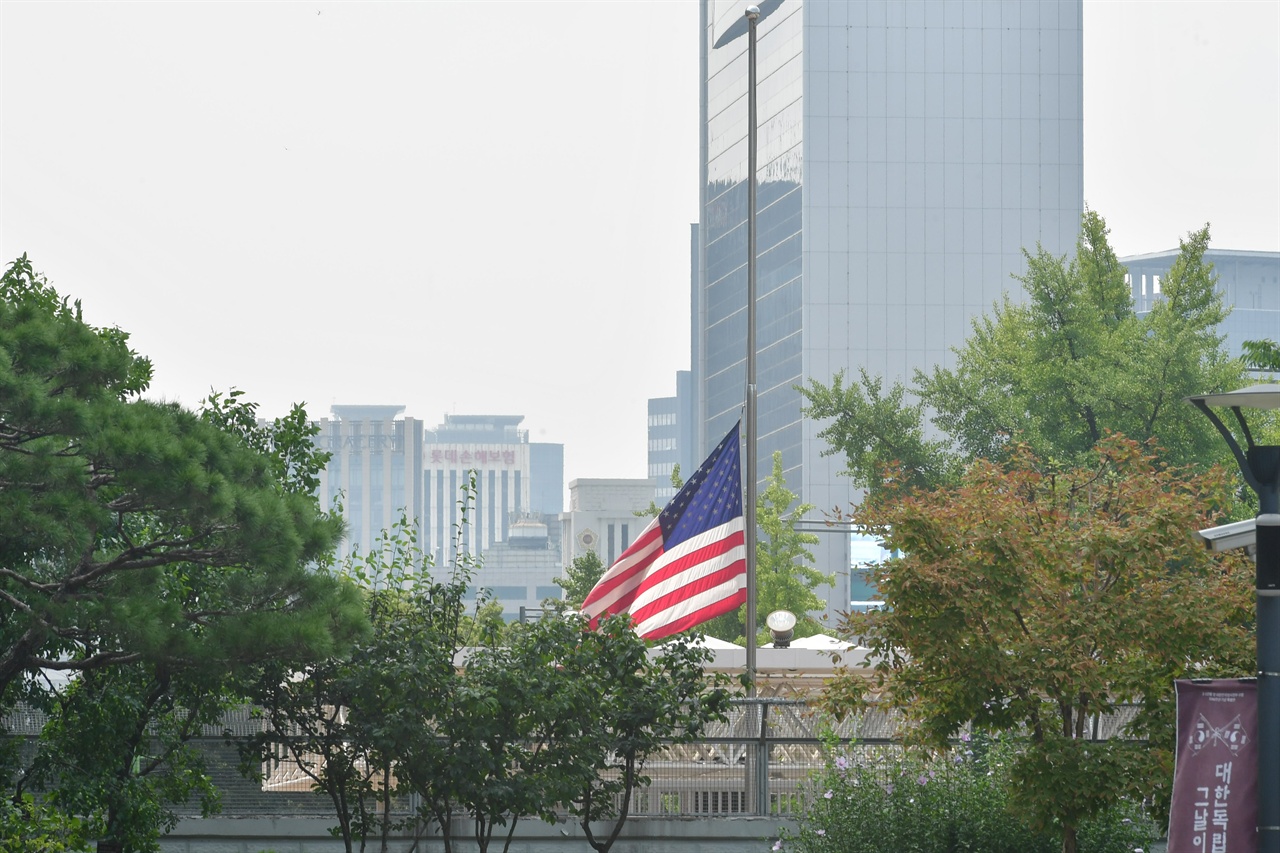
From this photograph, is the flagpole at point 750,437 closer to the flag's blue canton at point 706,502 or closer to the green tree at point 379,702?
the flag's blue canton at point 706,502

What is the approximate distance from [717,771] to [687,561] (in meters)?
2.34

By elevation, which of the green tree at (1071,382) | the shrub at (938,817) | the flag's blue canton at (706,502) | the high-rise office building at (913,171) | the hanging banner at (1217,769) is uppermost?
the high-rise office building at (913,171)

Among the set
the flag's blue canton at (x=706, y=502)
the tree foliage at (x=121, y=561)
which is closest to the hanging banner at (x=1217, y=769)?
the tree foliage at (x=121, y=561)

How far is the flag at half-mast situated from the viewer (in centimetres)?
1667

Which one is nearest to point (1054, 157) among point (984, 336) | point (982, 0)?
point (982, 0)

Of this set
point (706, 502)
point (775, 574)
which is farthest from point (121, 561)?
point (775, 574)

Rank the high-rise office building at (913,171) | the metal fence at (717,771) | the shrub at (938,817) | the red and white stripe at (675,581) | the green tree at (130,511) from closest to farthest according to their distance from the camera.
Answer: the green tree at (130,511) < the shrub at (938,817) < the metal fence at (717,771) < the red and white stripe at (675,581) < the high-rise office building at (913,171)

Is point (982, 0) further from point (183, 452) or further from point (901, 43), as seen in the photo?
point (183, 452)

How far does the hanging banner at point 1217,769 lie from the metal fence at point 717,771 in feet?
22.0

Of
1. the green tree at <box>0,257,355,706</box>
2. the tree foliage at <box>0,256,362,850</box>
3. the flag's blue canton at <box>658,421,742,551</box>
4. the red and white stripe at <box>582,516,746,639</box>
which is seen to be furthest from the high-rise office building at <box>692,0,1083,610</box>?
the green tree at <box>0,257,355,706</box>

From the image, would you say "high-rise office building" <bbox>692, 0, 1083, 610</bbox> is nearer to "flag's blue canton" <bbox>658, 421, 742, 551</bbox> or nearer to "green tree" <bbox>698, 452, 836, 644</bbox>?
"green tree" <bbox>698, 452, 836, 644</bbox>

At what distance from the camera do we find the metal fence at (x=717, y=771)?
1568 centimetres

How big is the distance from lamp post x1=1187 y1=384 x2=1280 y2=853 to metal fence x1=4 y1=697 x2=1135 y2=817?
23.8 feet

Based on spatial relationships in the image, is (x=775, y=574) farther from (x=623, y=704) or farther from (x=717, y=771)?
(x=623, y=704)
